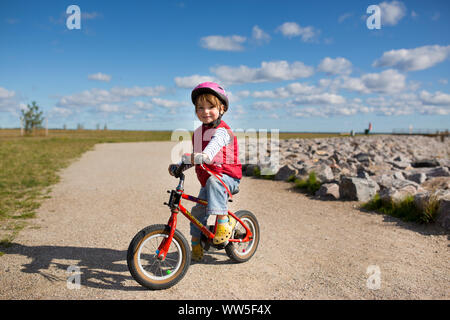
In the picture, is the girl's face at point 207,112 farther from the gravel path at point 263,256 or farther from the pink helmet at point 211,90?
the gravel path at point 263,256

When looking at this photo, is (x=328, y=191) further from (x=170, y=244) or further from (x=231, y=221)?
(x=170, y=244)

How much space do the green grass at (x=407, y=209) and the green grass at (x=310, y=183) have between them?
155cm

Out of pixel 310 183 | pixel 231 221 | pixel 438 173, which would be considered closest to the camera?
pixel 231 221

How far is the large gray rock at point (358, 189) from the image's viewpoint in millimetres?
6973

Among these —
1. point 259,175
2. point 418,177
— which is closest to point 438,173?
point 418,177

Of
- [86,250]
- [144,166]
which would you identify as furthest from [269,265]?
[144,166]

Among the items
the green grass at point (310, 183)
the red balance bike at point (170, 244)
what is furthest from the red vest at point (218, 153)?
the green grass at point (310, 183)

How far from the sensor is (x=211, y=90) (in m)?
3.32

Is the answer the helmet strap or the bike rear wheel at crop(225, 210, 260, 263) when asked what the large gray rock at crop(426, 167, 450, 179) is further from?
the helmet strap

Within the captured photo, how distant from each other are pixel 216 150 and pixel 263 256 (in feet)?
5.85

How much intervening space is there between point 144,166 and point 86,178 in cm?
302
